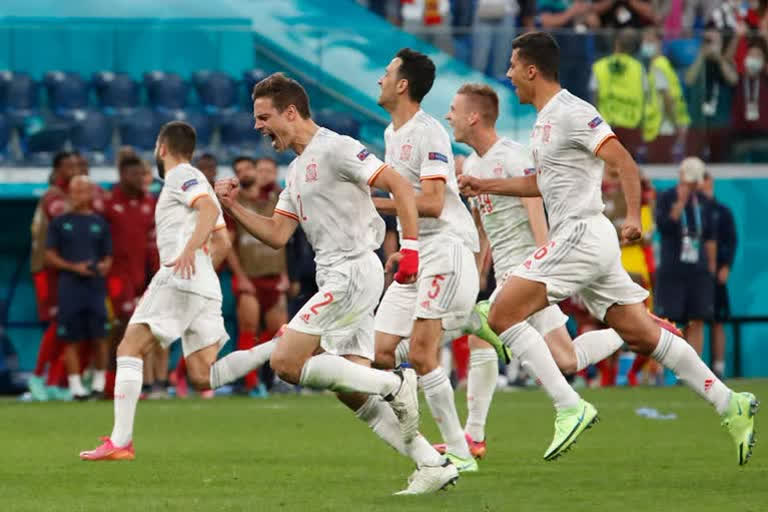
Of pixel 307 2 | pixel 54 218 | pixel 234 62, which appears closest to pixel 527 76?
pixel 54 218

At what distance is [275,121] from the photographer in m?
8.28

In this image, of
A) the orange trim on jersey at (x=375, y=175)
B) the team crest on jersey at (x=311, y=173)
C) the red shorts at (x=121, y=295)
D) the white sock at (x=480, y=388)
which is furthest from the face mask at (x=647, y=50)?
the orange trim on jersey at (x=375, y=175)

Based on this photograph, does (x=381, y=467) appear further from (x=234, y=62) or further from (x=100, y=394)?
(x=234, y=62)

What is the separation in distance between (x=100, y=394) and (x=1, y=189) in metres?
2.80

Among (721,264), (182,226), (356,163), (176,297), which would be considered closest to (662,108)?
(721,264)

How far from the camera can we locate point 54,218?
55.0 ft

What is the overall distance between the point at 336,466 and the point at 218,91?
11.2 metres

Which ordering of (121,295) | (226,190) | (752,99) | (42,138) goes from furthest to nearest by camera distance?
1. (752,99)
2. (42,138)
3. (121,295)
4. (226,190)

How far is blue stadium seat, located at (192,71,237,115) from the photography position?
20172mm

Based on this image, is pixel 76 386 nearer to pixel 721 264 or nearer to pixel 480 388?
pixel 480 388

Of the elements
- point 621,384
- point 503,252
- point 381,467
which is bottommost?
point 621,384

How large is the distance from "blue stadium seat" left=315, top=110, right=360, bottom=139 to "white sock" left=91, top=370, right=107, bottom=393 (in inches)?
171

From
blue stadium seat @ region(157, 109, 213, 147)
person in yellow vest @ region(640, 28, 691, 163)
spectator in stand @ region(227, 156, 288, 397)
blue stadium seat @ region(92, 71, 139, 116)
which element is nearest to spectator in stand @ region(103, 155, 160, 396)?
spectator in stand @ region(227, 156, 288, 397)

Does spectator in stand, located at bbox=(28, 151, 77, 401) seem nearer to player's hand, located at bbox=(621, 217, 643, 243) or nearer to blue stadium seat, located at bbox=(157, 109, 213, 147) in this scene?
blue stadium seat, located at bbox=(157, 109, 213, 147)
